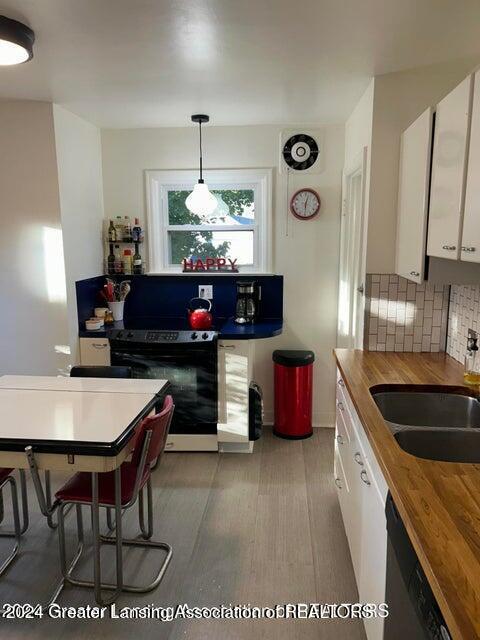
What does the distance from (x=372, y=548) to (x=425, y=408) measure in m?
0.78

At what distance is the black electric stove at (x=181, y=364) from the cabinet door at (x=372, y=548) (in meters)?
1.62

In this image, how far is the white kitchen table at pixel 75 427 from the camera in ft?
5.75

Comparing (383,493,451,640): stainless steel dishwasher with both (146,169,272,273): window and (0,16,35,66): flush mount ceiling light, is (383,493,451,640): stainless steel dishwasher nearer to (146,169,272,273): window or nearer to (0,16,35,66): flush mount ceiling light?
(0,16,35,66): flush mount ceiling light

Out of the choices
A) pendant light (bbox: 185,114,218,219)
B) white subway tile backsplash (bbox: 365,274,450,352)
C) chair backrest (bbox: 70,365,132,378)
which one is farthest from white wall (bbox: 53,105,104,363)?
white subway tile backsplash (bbox: 365,274,450,352)

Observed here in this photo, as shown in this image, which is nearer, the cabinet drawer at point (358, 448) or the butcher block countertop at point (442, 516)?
the butcher block countertop at point (442, 516)

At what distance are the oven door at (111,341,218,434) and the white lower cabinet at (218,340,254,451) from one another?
0.05 meters

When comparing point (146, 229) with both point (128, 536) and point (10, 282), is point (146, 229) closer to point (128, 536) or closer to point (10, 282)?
point (10, 282)

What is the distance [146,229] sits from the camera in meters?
3.79

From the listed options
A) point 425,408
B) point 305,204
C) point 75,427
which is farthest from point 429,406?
point 305,204

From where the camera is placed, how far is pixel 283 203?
3639 millimetres

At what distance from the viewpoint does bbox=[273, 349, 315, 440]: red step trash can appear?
11.5ft

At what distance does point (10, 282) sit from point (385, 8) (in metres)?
2.76

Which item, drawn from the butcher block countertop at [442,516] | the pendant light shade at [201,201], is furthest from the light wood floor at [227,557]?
the pendant light shade at [201,201]

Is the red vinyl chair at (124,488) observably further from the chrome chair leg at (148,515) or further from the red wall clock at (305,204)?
the red wall clock at (305,204)
